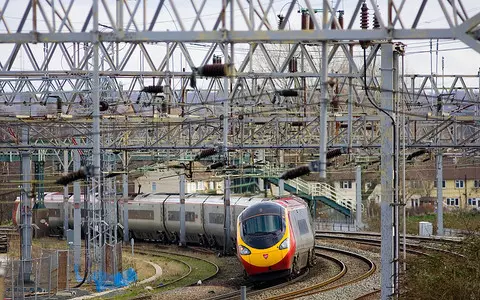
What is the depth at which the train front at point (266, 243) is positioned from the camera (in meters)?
23.6

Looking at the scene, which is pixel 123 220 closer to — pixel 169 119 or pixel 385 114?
pixel 169 119

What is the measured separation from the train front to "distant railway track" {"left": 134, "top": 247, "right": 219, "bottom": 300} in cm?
248

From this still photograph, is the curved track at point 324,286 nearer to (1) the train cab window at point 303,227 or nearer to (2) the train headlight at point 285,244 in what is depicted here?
(2) the train headlight at point 285,244

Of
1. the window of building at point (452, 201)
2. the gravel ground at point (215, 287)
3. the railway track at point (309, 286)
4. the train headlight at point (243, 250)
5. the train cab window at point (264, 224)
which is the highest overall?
the train cab window at point (264, 224)

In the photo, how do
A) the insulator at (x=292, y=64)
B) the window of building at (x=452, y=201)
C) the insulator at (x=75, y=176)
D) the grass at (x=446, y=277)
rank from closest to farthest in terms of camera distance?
the grass at (x=446, y=277) → the insulator at (x=75, y=176) → the insulator at (x=292, y=64) → the window of building at (x=452, y=201)

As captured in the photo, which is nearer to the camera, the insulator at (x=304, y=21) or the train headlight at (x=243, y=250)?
the train headlight at (x=243, y=250)

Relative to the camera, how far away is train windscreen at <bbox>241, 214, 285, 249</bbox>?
2377cm

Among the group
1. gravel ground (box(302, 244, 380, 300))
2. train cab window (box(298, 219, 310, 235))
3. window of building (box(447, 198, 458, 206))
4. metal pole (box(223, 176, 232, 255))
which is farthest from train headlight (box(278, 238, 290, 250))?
window of building (box(447, 198, 458, 206))

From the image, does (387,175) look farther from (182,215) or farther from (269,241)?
(182,215)

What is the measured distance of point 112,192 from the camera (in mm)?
26594

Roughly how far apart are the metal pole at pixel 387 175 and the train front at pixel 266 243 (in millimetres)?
9344

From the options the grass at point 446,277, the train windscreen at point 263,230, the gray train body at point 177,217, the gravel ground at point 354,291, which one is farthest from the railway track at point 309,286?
the gray train body at point 177,217

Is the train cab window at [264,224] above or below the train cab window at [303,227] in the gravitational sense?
above

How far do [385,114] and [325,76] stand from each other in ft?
6.56
